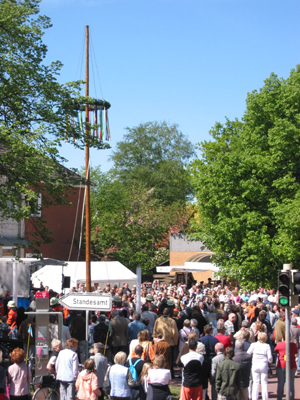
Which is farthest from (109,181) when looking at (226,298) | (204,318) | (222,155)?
(204,318)

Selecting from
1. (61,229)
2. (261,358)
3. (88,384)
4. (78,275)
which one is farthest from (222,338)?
(61,229)

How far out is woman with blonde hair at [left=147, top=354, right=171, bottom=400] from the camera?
27.4 feet

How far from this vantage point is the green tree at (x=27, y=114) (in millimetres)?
15180

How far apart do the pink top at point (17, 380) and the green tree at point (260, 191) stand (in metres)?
18.6

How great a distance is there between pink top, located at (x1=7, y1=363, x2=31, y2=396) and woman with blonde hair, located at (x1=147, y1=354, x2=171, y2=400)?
2.01m

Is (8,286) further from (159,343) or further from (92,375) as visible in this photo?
(92,375)

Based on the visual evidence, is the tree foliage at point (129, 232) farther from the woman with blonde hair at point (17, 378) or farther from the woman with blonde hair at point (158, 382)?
the woman with blonde hair at point (158, 382)

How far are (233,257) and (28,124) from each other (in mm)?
15108

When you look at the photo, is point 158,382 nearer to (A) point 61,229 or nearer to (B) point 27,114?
(B) point 27,114

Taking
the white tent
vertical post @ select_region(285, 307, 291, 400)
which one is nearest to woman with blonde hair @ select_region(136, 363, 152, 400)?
vertical post @ select_region(285, 307, 291, 400)

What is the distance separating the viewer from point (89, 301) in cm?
1071

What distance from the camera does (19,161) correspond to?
15234 mm

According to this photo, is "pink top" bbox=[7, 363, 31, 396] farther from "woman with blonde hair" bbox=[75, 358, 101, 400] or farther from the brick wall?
the brick wall

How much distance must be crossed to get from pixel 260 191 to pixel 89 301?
17.9 m
